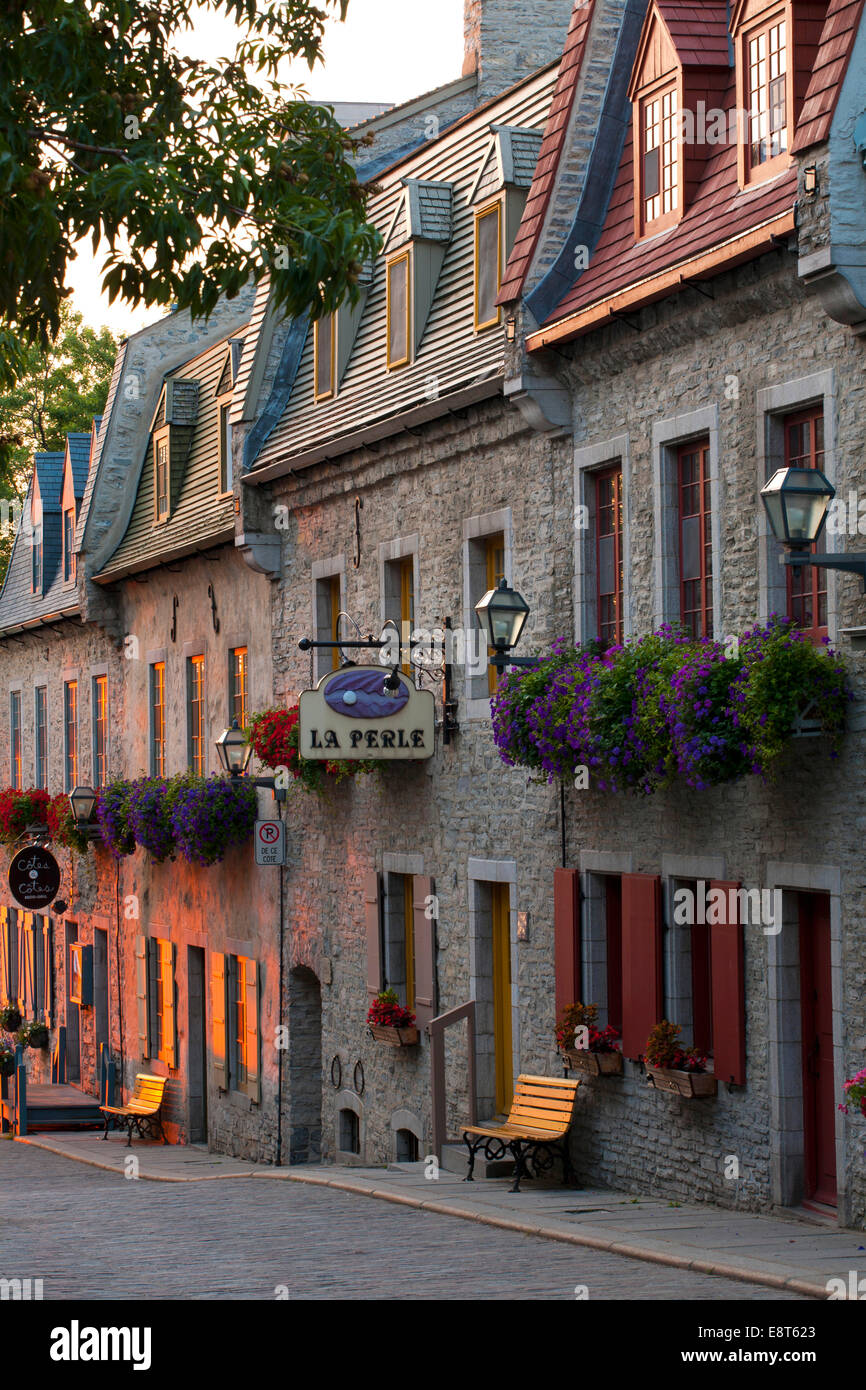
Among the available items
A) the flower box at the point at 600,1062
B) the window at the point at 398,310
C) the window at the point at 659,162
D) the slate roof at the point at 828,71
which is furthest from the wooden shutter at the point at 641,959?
the window at the point at 398,310

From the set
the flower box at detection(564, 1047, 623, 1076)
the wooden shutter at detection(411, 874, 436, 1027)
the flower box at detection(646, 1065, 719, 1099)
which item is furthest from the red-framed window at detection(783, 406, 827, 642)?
the wooden shutter at detection(411, 874, 436, 1027)

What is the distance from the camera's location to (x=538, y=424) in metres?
15.5

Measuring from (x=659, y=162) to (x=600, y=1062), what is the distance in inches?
267

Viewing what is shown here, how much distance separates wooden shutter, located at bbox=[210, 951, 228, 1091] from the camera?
77.7ft

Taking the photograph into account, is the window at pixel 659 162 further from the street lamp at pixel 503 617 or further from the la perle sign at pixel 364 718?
the la perle sign at pixel 364 718

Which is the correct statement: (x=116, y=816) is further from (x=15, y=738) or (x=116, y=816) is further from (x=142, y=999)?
(x=15, y=738)

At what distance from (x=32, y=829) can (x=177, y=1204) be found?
1617 centimetres

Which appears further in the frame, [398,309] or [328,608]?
[328,608]

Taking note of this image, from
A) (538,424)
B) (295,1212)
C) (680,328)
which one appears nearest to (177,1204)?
(295,1212)

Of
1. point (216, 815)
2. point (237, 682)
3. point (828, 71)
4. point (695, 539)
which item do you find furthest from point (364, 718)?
point (828, 71)

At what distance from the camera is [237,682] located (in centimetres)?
2378

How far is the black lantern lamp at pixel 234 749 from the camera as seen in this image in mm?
21703

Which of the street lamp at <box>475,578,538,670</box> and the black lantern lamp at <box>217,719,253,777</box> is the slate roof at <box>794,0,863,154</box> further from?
the black lantern lamp at <box>217,719,253,777</box>

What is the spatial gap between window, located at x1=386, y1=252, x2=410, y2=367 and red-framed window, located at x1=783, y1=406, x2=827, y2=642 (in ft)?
22.6
